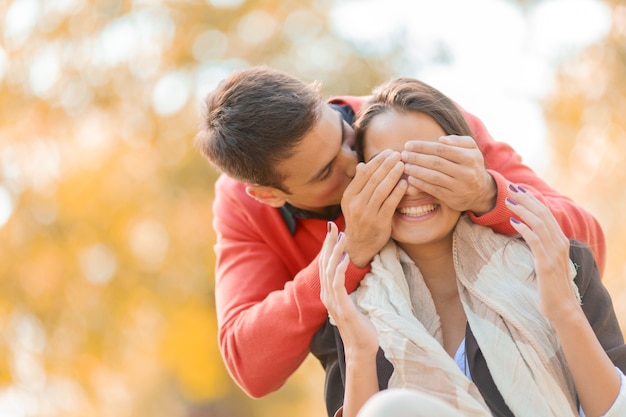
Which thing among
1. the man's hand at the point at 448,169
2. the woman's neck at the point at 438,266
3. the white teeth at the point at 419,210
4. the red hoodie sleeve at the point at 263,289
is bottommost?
the red hoodie sleeve at the point at 263,289

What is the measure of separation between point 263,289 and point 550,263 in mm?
1029

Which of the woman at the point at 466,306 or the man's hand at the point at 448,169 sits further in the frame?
the man's hand at the point at 448,169

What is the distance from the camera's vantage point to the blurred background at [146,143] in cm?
786

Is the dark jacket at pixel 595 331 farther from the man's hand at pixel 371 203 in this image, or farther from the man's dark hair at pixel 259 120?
the man's dark hair at pixel 259 120

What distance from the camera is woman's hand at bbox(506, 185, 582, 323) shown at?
2244 millimetres

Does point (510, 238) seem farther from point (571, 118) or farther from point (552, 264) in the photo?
point (571, 118)

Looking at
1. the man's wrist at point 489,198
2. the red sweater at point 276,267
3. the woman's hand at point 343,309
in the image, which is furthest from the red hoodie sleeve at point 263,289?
the man's wrist at point 489,198

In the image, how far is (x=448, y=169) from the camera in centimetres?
244

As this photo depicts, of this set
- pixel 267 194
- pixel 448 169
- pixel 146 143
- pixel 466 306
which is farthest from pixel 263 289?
pixel 146 143

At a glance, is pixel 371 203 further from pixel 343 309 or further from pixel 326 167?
pixel 343 309

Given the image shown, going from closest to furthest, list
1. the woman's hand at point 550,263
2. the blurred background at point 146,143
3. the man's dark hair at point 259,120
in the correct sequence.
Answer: the woman's hand at point 550,263
the man's dark hair at point 259,120
the blurred background at point 146,143

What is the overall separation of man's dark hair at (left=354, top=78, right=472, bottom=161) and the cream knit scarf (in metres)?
0.28

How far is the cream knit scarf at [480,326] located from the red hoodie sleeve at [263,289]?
0.14 meters

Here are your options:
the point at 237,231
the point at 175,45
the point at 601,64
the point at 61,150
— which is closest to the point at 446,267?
the point at 237,231
